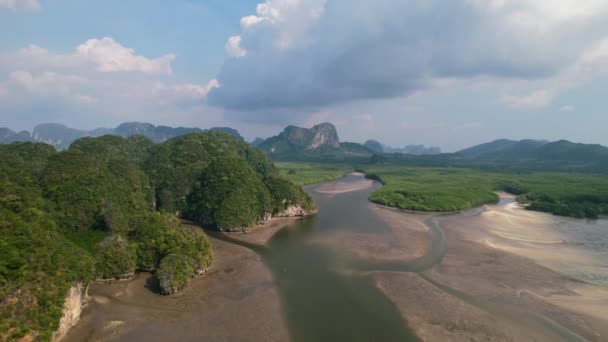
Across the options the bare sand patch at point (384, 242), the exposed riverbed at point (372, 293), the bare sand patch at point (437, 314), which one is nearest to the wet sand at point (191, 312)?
the exposed riverbed at point (372, 293)

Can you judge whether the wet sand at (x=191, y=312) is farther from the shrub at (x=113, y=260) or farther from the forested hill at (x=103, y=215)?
the forested hill at (x=103, y=215)

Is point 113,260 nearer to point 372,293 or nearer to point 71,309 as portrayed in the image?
point 71,309

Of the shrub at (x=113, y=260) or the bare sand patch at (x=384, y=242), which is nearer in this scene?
the shrub at (x=113, y=260)

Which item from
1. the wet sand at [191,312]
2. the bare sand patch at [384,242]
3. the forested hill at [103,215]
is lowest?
the wet sand at [191,312]

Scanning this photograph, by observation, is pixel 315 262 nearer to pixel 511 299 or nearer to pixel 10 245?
pixel 511 299

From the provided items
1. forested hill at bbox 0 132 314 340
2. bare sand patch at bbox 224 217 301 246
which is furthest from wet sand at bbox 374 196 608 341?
forested hill at bbox 0 132 314 340
